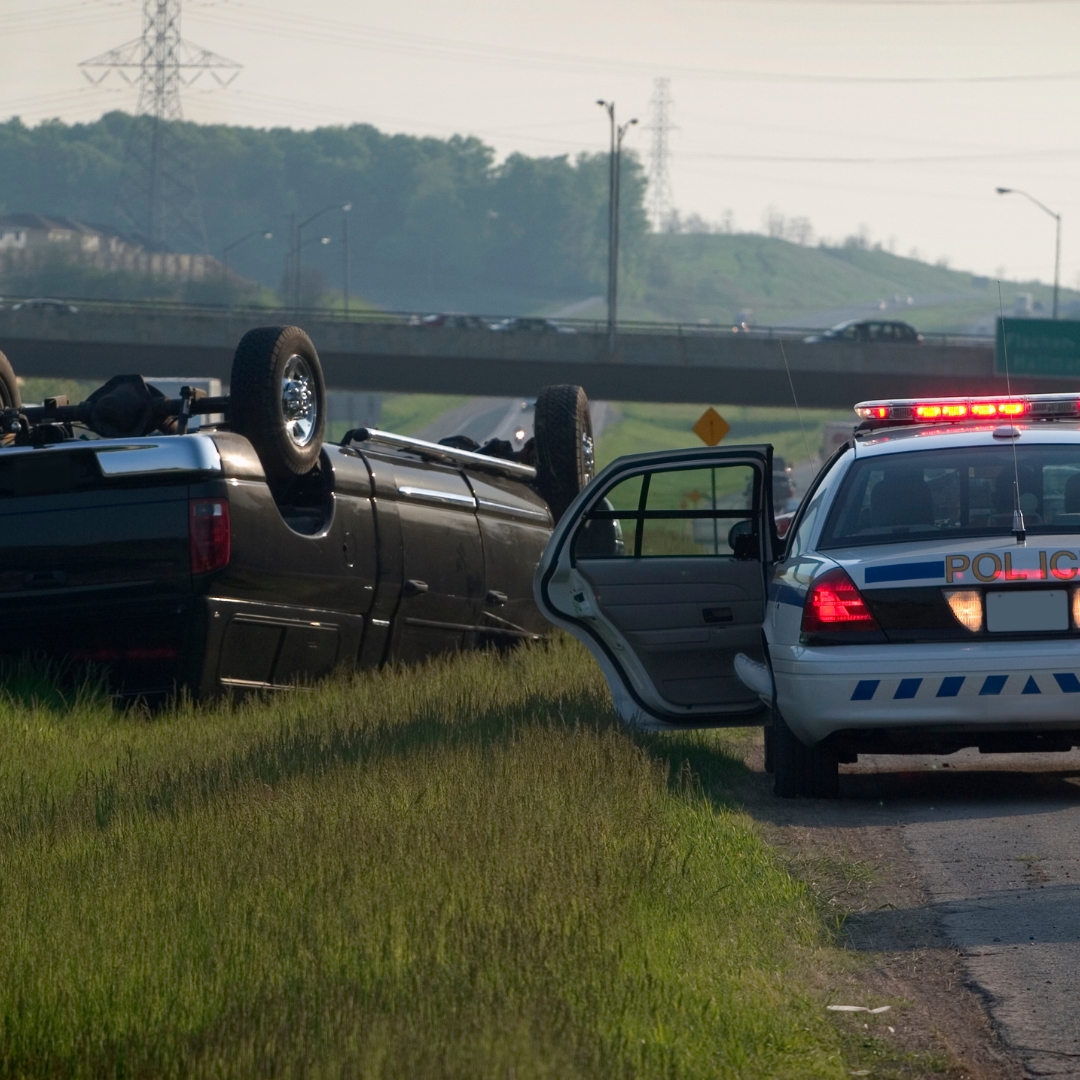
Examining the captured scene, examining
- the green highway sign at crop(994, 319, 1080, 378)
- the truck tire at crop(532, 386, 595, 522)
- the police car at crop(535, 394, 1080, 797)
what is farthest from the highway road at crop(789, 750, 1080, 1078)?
the green highway sign at crop(994, 319, 1080, 378)

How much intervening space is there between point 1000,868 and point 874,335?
216ft

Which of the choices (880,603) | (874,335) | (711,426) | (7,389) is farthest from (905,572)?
(874,335)

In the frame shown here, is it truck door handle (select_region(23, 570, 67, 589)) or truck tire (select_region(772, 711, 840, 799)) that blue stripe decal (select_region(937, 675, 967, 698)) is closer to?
truck tire (select_region(772, 711, 840, 799))

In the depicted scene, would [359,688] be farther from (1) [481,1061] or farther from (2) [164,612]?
(1) [481,1061]

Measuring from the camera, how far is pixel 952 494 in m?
7.72

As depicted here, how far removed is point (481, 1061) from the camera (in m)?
3.57

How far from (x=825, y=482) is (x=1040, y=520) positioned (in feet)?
3.28

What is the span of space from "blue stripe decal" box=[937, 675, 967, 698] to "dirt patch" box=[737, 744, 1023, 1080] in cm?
55

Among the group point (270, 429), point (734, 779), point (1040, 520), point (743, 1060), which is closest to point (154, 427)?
point (270, 429)

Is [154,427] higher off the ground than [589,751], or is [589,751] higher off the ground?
[154,427]

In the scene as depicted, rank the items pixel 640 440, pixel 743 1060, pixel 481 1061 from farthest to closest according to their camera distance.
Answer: pixel 640 440 → pixel 743 1060 → pixel 481 1061

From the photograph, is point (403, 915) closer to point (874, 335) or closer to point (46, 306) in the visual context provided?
point (46, 306)

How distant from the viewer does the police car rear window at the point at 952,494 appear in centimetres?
758

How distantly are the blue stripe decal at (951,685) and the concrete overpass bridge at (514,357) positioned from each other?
57371 mm
